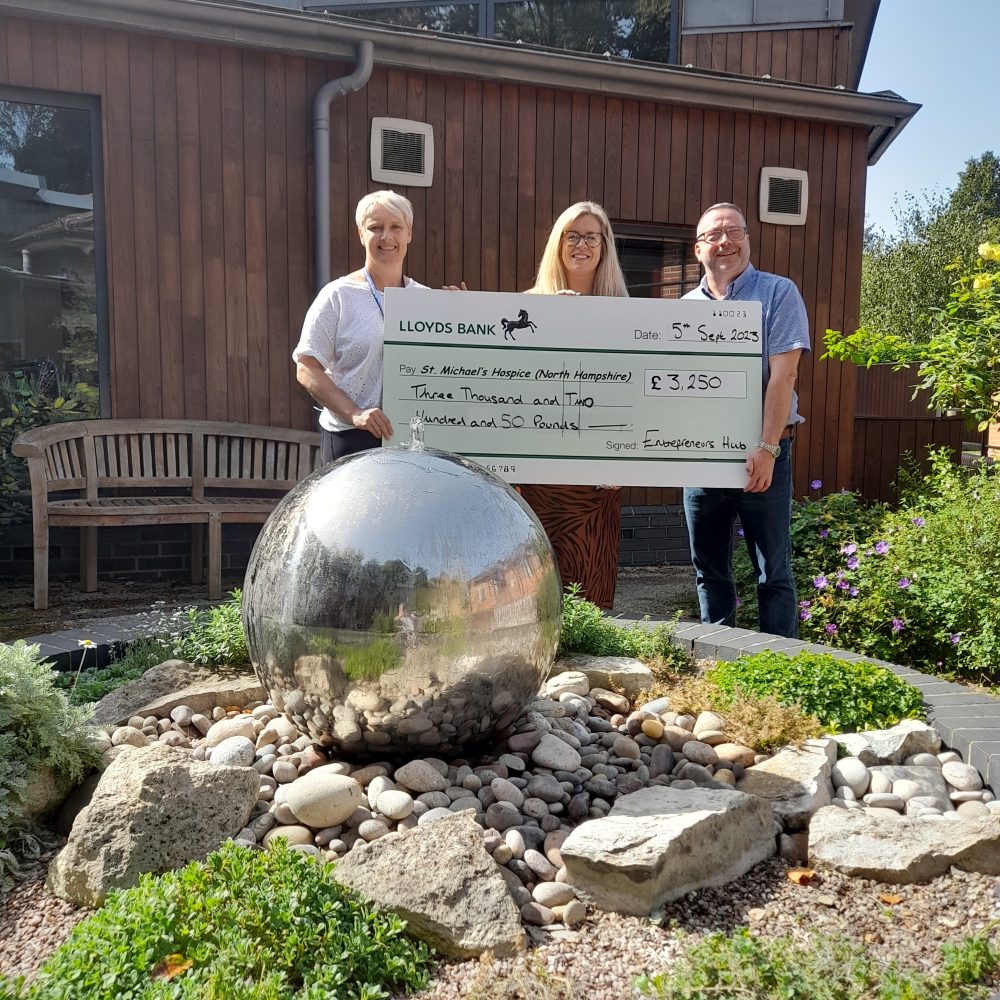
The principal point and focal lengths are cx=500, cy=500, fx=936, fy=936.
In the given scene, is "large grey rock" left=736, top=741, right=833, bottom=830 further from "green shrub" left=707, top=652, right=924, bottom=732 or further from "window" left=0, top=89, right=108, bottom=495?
"window" left=0, top=89, right=108, bottom=495

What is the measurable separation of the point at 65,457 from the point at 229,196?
2.28 metres

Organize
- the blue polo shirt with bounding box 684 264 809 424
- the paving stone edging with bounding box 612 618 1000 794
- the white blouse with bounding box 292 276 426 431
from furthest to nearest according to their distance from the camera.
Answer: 1. the blue polo shirt with bounding box 684 264 809 424
2. the white blouse with bounding box 292 276 426 431
3. the paving stone edging with bounding box 612 618 1000 794

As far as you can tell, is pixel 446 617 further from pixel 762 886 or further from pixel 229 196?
pixel 229 196

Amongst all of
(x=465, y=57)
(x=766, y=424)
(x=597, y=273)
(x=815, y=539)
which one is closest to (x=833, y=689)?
(x=766, y=424)

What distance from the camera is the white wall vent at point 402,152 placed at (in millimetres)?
7301

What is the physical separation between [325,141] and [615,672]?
5137 millimetres

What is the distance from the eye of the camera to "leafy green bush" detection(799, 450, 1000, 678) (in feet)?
15.2

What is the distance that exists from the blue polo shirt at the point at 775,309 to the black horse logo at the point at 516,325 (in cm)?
80

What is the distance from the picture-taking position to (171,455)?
22.3 ft

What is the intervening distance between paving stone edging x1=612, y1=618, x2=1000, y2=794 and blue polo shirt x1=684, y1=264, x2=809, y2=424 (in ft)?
3.24

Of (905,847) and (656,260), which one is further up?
(656,260)

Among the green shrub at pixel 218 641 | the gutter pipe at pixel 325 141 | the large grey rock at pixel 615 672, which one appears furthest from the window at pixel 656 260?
the green shrub at pixel 218 641

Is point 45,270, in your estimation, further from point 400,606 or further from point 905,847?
point 905,847

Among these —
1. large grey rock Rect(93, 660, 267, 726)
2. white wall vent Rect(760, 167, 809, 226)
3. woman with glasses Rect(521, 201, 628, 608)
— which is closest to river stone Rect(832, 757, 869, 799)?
woman with glasses Rect(521, 201, 628, 608)
